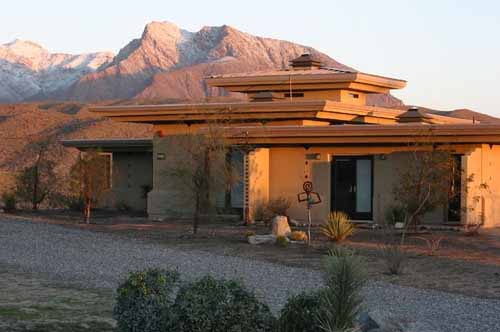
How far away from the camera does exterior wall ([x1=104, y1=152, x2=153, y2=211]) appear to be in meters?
39.9

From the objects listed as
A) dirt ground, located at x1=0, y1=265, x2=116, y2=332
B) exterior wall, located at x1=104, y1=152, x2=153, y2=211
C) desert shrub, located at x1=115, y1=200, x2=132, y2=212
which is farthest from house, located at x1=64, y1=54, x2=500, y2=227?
dirt ground, located at x1=0, y1=265, x2=116, y2=332

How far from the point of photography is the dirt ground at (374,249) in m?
19.6

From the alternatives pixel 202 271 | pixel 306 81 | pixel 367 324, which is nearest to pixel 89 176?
pixel 306 81

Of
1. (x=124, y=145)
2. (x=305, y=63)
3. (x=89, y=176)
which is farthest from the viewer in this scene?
(x=305, y=63)

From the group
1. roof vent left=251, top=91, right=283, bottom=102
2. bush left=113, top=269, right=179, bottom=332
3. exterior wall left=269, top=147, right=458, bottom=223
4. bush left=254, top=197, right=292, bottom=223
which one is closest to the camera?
bush left=113, top=269, right=179, bottom=332

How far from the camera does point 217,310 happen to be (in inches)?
440

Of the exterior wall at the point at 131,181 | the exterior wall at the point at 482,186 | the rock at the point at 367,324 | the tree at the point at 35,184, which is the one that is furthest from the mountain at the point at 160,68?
the rock at the point at 367,324

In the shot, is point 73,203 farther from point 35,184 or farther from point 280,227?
point 280,227

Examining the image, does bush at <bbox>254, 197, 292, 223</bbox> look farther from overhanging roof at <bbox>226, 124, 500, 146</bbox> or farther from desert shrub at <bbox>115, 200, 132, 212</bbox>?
desert shrub at <bbox>115, 200, 132, 212</bbox>

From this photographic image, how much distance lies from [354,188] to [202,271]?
12287 millimetres

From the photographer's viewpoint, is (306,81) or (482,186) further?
(306,81)

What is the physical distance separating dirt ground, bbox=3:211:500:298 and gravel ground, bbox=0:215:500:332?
842 mm

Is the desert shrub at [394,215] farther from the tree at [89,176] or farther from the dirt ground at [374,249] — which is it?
the tree at [89,176]

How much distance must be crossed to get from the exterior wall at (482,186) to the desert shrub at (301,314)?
61.6 ft
